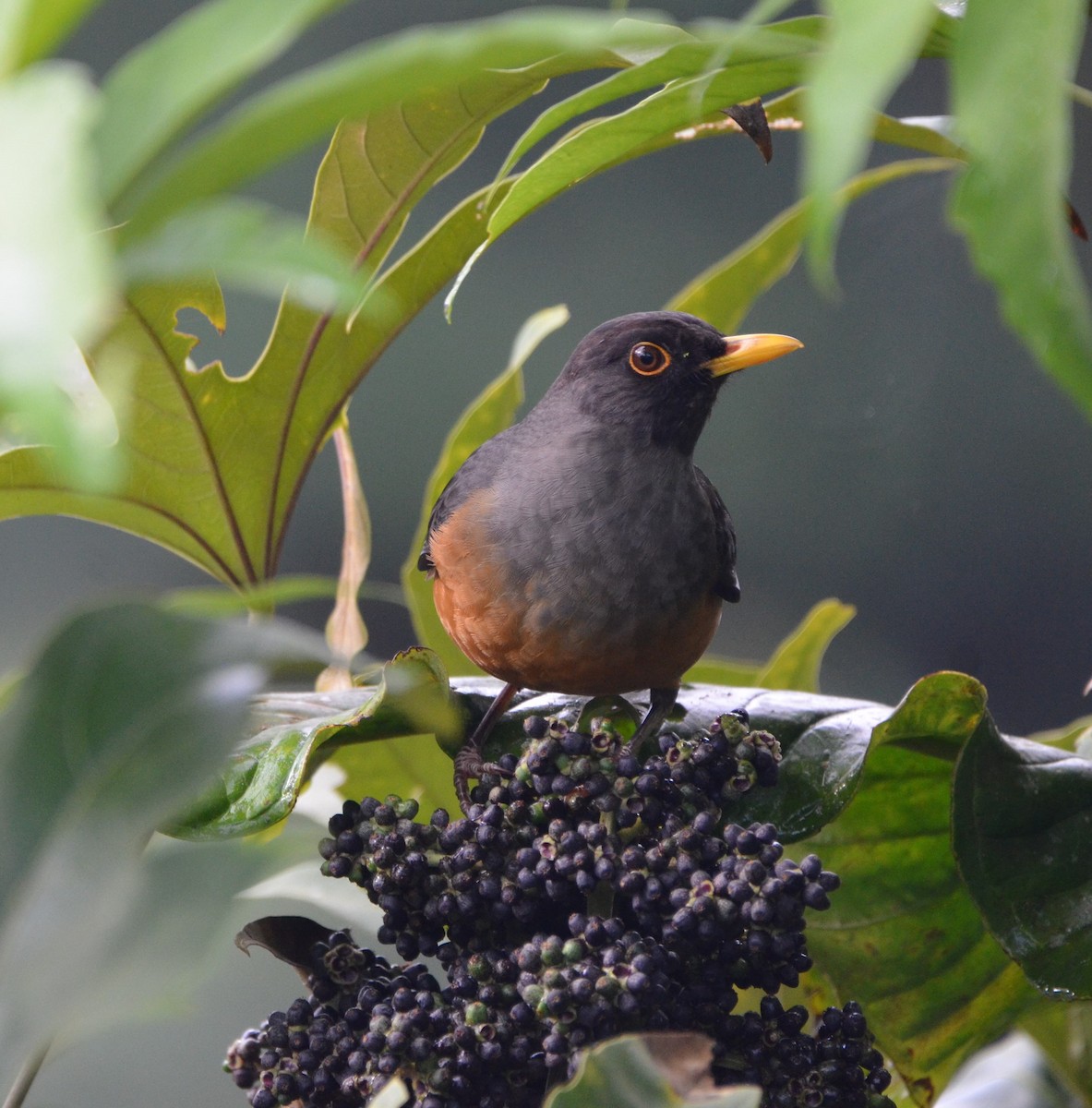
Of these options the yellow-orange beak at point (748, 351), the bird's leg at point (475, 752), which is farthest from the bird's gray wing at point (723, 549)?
the bird's leg at point (475, 752)

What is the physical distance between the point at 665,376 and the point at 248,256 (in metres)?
1.03

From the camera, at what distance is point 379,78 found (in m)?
0.32

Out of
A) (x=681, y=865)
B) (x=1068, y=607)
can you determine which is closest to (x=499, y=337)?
(x=1068, y=607)

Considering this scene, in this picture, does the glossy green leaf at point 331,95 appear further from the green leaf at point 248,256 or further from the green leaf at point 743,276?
the green leaf at point 743,276

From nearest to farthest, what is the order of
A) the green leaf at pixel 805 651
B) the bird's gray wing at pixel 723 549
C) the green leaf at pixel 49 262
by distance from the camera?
the green leaf at pixel 49 262
the bird's gray wing at pixel 723 549
the green leaf at pixel 805 651

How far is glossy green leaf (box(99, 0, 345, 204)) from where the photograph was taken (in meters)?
0.31

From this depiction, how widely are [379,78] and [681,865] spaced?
545 mm

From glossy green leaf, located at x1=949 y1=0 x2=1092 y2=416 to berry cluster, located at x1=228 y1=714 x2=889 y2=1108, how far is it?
1.47ft

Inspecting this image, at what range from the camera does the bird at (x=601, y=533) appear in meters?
1.09

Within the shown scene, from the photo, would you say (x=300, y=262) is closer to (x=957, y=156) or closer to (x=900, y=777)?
(x=900, y=777)

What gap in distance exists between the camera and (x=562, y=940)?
0.77 metres

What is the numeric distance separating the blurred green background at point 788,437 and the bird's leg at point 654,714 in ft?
4.75

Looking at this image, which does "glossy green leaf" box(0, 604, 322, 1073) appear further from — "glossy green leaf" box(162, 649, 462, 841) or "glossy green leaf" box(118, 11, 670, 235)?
"glossy green leaf" box(162, 649, 462, 841)

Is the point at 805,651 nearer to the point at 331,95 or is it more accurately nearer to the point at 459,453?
the point at 459,453
